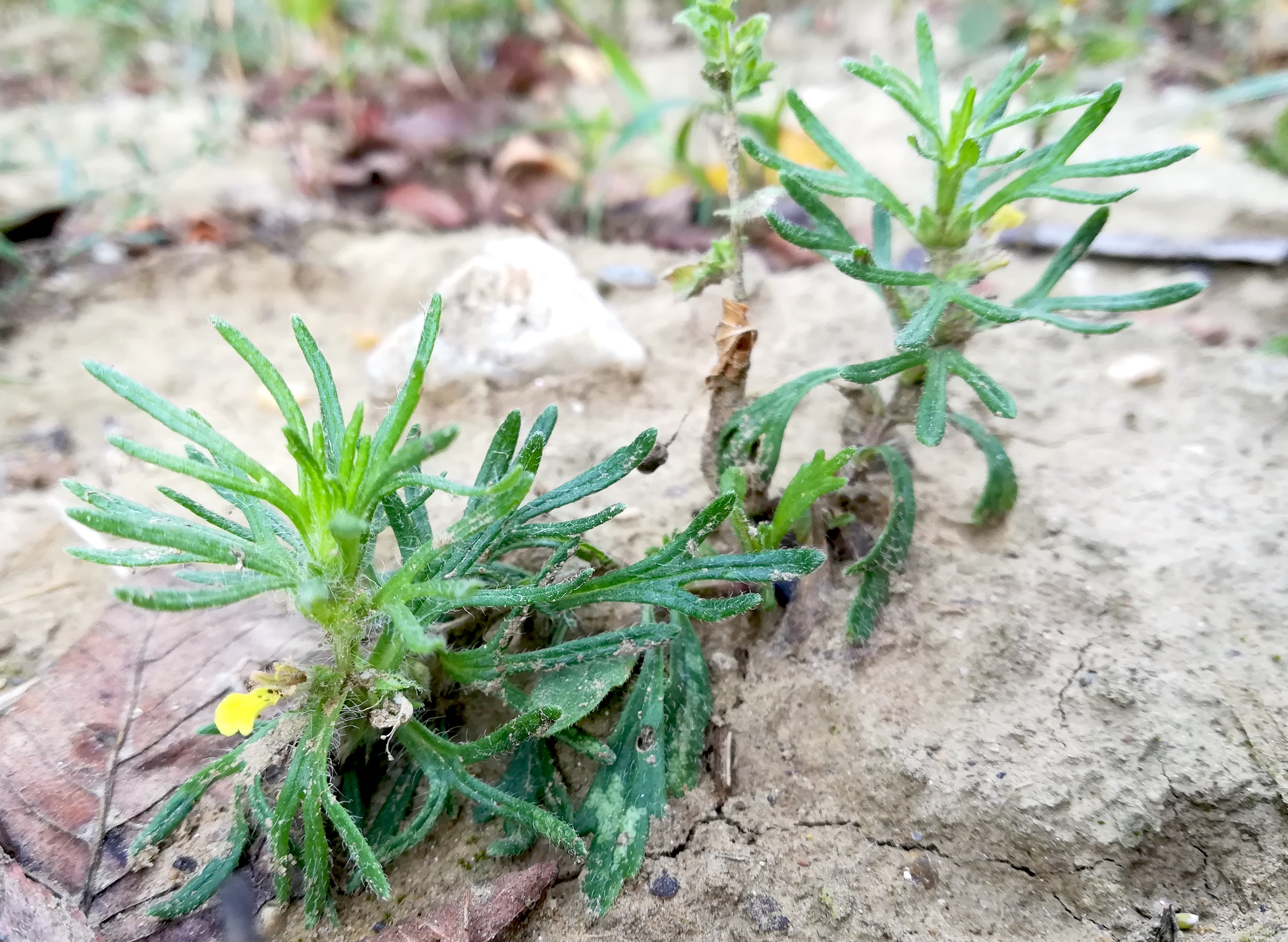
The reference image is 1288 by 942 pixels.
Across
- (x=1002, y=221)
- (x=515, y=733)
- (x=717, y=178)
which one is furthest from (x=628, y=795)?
(x=717, y=178)

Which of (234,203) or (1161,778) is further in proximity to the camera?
(234,203)

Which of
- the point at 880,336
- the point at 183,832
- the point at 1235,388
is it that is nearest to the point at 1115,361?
the point at 1235,388

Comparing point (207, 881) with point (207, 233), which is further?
point (207, 233)

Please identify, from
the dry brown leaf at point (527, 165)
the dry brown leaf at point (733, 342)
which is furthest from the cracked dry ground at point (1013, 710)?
the dry brown leaf at point (527, 165)

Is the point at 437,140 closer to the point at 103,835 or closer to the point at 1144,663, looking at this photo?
the point at 103,835

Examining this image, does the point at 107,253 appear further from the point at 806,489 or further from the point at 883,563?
the point at 883,563

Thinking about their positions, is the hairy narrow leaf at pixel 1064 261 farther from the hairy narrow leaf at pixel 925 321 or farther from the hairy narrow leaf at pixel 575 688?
the hairy narrow leaf at pixel 575 688

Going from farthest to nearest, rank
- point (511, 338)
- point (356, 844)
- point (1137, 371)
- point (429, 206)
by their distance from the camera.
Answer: point (429, 206) < point (511, 338) < point (1137, 371) < point (356, 844)
